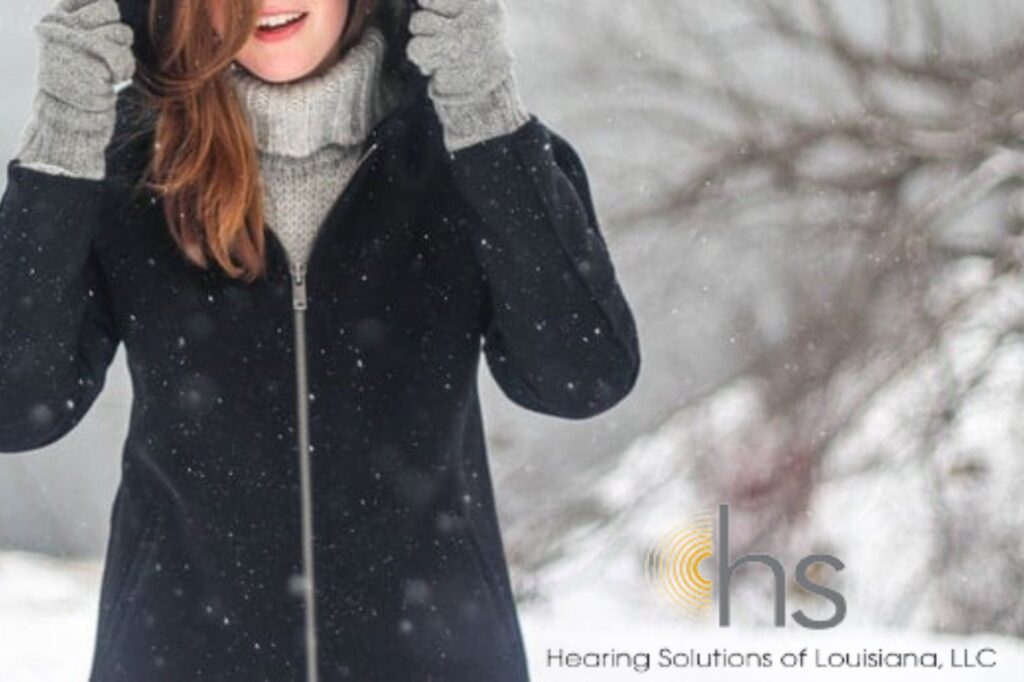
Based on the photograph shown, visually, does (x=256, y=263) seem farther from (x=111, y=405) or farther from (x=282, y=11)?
(x=111, y=405)

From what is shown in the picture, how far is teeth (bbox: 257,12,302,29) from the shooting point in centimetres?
107

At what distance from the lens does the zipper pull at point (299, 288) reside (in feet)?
3.46

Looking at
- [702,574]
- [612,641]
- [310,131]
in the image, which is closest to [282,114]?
[310,131]

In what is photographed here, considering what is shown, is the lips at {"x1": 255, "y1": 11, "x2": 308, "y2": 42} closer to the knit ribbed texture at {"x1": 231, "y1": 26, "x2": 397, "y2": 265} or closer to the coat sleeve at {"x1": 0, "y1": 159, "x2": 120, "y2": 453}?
the knit ribbed texture at {"x1": 231, "y1": 26, "x2": 397, "y2": 265}

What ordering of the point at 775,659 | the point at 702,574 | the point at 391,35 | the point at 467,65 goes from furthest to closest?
the point at 702,574
the point at 775,659
the point at 391,35
the point at 467,65

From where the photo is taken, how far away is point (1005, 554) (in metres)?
3.29

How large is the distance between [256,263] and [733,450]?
2.49 metres

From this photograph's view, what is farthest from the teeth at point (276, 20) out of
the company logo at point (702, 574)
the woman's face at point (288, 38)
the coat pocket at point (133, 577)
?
the company logo at point (702, 574)

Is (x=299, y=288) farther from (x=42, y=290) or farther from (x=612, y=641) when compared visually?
(x=612, y=641)

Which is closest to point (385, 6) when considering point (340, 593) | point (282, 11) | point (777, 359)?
point (282, 11)

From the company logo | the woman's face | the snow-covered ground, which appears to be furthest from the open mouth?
the company logo

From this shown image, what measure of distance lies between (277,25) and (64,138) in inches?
5.9

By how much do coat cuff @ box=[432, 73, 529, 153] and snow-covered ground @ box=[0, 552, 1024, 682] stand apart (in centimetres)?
220

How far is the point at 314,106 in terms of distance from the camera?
1.08 metres
